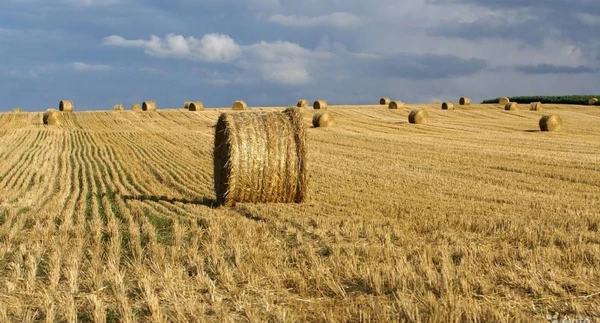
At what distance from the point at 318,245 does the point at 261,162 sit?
14.2ft

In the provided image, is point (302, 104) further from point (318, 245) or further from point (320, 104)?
point (318, 245)

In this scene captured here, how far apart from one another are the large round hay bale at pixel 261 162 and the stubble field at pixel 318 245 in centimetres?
43

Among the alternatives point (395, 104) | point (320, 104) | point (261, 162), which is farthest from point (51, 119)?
point (261, 162)

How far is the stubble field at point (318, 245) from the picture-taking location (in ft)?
17.3

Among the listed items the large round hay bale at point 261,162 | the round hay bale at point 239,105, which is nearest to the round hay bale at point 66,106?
the round hay bale at point 239,105

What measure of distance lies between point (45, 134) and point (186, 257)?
28535 mm

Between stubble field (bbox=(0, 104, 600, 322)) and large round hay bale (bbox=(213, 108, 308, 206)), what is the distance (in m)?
0.43

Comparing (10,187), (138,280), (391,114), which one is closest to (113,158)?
(10,187)

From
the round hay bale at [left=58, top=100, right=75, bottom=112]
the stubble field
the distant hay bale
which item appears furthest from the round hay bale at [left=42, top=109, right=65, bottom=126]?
the stubble field

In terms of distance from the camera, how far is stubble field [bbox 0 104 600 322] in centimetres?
527

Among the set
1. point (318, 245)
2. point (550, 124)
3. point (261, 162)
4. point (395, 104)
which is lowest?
point (318, 245)

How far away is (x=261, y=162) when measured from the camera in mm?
11680

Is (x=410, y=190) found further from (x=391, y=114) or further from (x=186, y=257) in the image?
(x=391, y=114)

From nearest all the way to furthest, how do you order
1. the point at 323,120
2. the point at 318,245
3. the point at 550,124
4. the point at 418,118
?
the point at 318,245
the point at 550,124
the point at 323,120
the point at 418,118
